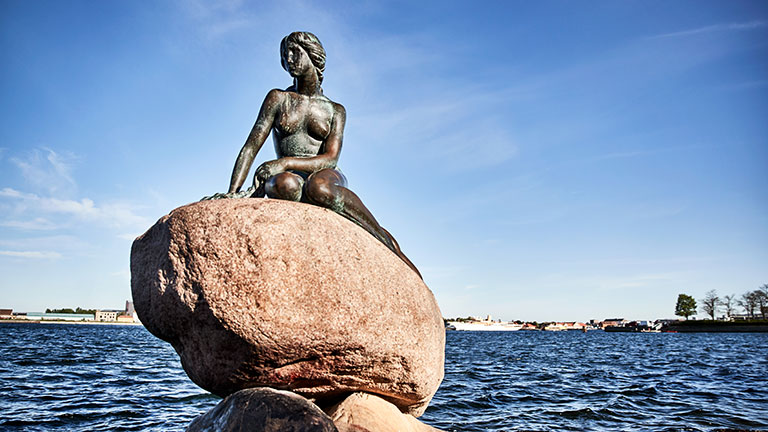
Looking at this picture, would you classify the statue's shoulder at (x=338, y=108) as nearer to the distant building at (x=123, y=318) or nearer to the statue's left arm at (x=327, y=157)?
the statue's left arm at (x=327, y=157)

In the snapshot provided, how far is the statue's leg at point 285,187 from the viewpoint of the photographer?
3.99 meters

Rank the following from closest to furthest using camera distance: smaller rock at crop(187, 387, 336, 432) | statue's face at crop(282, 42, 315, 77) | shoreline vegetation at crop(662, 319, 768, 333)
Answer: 1. smaller rock at crop(187, 387, 336, 432)
2. statue's face at crop(282, 42, 315, 77)
3. shoreline vegetation at crop(662, 319, 768, 333)

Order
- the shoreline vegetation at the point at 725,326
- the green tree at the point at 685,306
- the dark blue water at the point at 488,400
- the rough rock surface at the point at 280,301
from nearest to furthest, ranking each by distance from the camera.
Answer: the rough rock surface at the point at 280,301
the dark blue water at the point at 488,400
the shoreline vegetation at the point at 725,326
the green tree at the point at 685,306

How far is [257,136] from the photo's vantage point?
450cm

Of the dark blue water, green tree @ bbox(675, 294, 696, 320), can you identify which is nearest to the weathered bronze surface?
the dark blue water

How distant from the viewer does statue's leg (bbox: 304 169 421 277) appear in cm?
401

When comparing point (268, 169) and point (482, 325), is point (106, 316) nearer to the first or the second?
point (482, 325)

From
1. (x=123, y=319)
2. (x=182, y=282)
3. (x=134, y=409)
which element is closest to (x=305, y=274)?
(x=182, y=282)

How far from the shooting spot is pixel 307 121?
4562mm

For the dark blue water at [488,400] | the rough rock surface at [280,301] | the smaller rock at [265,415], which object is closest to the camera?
the smaller rock at [265,415]

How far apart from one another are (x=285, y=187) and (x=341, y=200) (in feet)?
1.47

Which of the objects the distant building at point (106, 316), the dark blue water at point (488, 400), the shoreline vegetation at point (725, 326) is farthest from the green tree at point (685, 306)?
the distant building at point (106, 316)

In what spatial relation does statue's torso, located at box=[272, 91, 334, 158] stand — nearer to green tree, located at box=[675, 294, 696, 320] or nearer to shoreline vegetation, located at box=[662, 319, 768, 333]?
shoreline vegetation, located at box=[662, 319, 768, 333]

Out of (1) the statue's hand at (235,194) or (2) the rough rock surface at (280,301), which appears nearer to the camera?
(2) the rough rock surface at (280,301)
